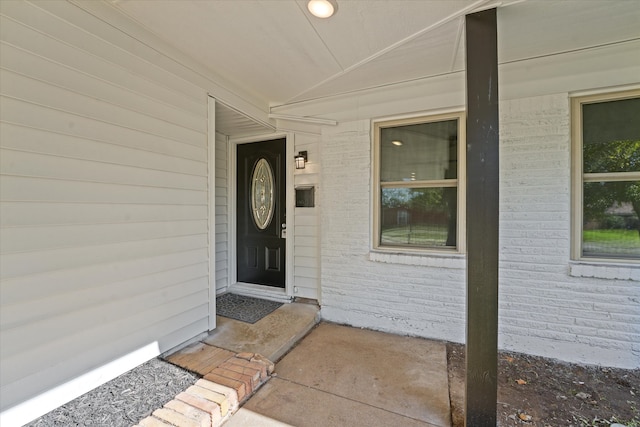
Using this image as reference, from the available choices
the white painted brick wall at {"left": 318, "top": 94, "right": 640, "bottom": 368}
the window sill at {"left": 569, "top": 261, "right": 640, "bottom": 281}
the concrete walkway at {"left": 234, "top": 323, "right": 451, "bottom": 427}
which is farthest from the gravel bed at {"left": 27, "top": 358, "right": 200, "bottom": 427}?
the window sill at {"left": 569, "top": 261, "right": 640, "bottom": 281}

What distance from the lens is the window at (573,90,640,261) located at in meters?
2.37

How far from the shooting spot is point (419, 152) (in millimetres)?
3055

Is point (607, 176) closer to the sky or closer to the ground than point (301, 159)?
closer to the ground

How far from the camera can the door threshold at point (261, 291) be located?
3701 mm

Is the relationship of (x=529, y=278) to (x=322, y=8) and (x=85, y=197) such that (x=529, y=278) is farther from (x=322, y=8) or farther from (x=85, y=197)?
(x=85, y=197)

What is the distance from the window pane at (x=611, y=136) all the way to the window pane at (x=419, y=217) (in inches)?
45.7

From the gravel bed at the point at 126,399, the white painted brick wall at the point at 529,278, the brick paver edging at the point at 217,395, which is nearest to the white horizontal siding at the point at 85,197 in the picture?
the gravel bed at the point at 126,399

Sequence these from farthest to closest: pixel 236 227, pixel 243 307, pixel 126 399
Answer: pixel 236 227 → pixel 243 307 → pixel 126 399

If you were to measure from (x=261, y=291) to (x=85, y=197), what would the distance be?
246 centimetres

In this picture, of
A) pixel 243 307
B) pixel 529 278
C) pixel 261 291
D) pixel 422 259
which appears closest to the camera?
pixel 529 278

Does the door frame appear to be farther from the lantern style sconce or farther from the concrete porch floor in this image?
the concrete porch floor

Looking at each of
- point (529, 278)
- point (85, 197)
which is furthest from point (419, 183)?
point (85, 197)

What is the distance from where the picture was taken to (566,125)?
2455mm

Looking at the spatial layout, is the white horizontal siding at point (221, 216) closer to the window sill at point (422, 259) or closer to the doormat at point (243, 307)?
the doormat at point (243, 307)
